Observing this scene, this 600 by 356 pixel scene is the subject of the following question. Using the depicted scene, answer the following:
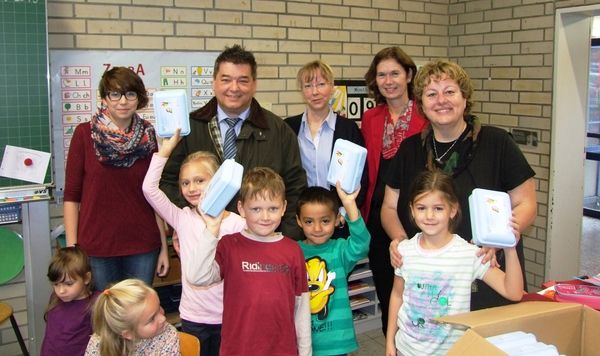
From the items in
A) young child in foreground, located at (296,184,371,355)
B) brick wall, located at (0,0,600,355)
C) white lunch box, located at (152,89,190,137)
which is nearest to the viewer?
white lunch box, located at (152,89,190,137)

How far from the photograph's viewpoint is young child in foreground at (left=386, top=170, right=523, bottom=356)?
1868 millimetres

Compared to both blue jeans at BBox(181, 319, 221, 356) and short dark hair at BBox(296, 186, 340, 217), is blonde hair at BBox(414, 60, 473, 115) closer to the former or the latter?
short dark hair at BBox(296, 186, 340, 217)

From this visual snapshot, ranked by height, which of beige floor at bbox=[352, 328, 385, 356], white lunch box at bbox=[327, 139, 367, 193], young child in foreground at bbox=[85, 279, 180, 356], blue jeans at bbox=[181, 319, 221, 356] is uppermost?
white lunch box at bbox=[327, 139, 367, 193]

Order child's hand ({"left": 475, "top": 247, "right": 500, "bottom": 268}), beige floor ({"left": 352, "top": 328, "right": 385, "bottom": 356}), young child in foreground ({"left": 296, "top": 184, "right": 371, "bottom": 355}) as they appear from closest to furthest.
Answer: child's hand ({"left": 475, "top": 247, "right": 500, "bottom": 268}) → young child in foreground ({"left": 296, "top": 184, "right": 371, "bottom": 355}) → beige floor ({"left": 352, "top": 328, "right": 385, "bottom": 356})

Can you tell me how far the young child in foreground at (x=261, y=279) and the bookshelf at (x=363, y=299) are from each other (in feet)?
6.46

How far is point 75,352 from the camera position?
8.00ft

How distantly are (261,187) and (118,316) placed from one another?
0.68 meters

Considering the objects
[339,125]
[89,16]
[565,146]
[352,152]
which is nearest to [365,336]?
[339,125]

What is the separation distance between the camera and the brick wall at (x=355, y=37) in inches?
131

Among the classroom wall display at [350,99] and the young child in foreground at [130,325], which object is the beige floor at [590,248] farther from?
the young child in foreground at [130,325]

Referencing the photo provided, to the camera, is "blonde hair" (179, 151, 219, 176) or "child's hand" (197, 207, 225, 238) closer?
"child's hand" (197, 207, 225, 238)

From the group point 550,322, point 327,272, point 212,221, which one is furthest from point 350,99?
Result: point 550,322

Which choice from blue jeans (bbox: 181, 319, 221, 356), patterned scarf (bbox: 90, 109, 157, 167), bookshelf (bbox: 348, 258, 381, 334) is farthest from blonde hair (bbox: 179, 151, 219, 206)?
bookshelf (bbox: 348, 258, 381, 334)

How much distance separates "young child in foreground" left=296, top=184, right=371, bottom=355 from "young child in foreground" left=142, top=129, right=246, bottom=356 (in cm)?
30
